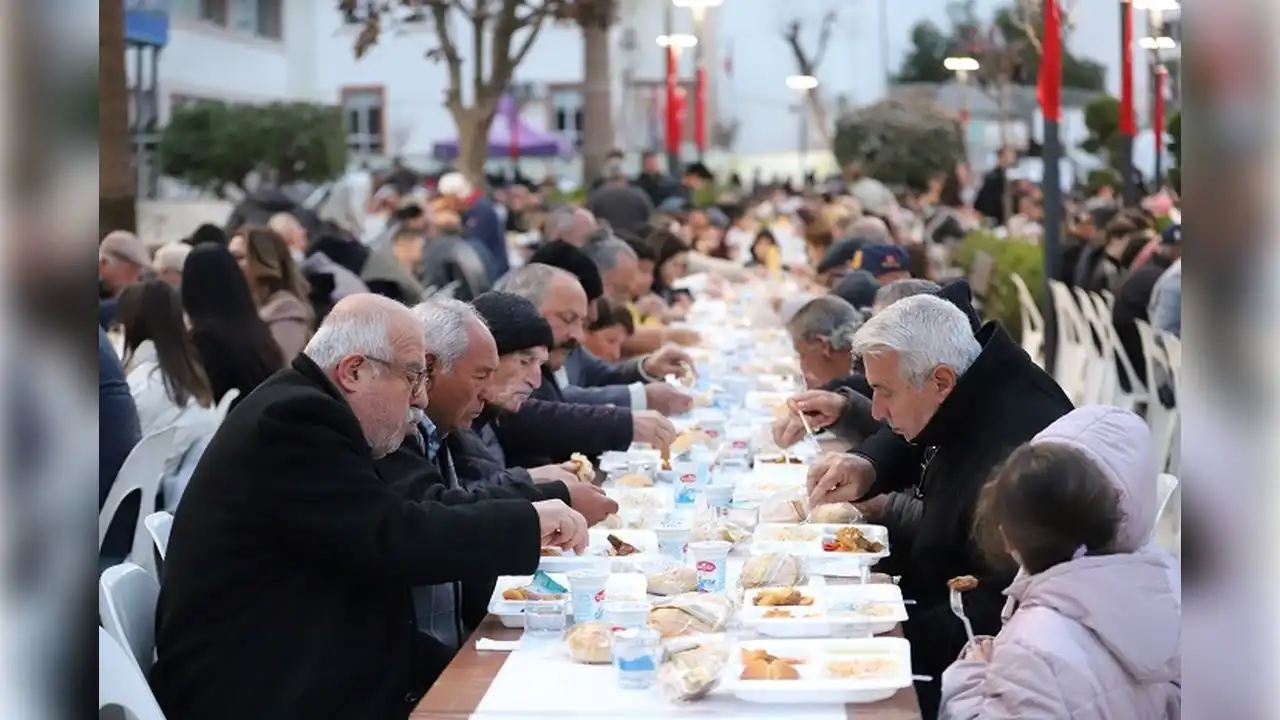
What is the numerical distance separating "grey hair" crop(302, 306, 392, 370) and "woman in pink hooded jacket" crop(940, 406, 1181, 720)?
1.16m

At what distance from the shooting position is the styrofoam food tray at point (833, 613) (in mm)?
3242

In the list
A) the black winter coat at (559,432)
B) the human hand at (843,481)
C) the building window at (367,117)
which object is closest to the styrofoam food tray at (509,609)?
the human hand at (843,481)

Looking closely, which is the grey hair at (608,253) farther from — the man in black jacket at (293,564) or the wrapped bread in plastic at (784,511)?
the man in black jacket at (293,564)

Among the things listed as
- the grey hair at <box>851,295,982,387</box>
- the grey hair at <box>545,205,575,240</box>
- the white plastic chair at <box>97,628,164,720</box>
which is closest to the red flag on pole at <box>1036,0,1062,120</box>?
the grey hair at <box>545,205,575,240</box>

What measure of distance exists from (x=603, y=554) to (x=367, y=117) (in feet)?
126

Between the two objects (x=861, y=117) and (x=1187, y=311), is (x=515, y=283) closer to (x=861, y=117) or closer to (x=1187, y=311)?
(x=1187, y=311)

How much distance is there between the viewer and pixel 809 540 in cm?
412

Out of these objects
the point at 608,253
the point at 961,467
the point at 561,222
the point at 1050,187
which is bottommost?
the point at 961,467

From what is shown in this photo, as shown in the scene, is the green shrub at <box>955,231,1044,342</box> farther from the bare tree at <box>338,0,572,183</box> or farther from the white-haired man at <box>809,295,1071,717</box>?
the white-haired man at <box>809,295,1071,717</box>

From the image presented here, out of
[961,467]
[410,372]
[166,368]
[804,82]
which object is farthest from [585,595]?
[804,82]

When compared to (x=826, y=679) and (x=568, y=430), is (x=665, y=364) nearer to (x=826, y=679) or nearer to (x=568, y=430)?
(x=568, y=430)

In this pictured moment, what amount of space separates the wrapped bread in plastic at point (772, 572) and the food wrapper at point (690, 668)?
555mm

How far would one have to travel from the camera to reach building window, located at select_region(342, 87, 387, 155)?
134 feet

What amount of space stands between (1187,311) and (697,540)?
2.58 metres
